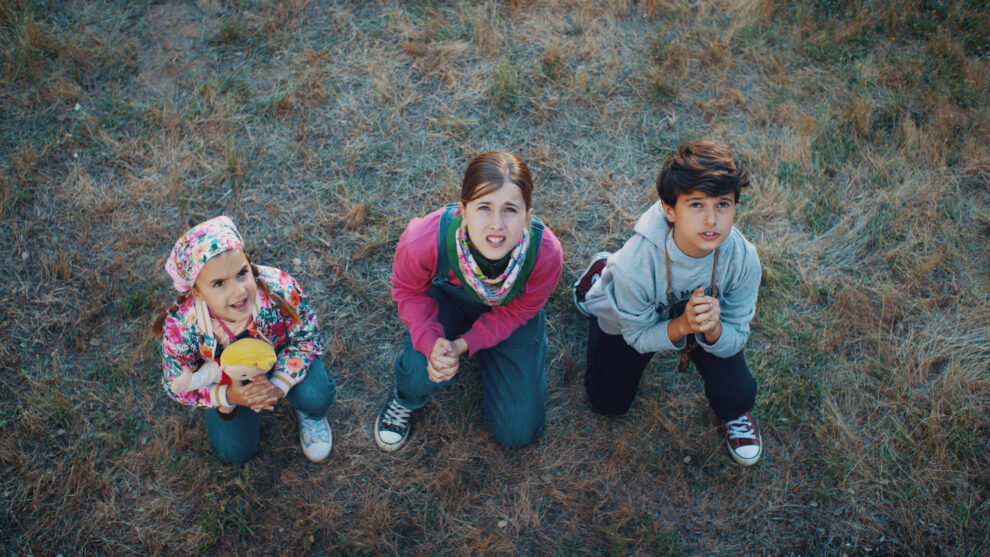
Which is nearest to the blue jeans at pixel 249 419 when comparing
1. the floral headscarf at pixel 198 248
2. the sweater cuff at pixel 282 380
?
the sweater cuff at pixel 282 380

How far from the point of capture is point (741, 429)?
114 inches

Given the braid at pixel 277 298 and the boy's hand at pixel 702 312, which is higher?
the boy's hand at pixel 702 312

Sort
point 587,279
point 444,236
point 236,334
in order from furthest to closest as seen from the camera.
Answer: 1. point 587,279
2. point 444,236
3. point 236,334

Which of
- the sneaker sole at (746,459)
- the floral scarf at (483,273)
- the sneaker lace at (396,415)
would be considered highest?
the floral scarf at (483,273)

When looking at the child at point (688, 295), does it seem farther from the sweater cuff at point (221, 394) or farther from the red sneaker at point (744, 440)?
the sweater cuff at point (221, 394)

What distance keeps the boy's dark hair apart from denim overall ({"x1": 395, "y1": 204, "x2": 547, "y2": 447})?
2.83ft

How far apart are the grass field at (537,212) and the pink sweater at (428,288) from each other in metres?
0.51

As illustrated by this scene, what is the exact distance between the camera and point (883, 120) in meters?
4.00

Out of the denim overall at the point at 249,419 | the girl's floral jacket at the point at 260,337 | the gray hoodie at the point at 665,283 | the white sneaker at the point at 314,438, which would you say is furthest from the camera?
the white sneaker at the point at 314,438

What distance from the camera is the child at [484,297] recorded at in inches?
93.9

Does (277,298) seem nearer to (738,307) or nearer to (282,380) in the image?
(282,380)

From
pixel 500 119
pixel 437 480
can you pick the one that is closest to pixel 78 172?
pixel 500 119

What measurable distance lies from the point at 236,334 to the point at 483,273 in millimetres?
963

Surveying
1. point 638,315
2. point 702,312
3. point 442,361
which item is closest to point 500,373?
point 442,361
